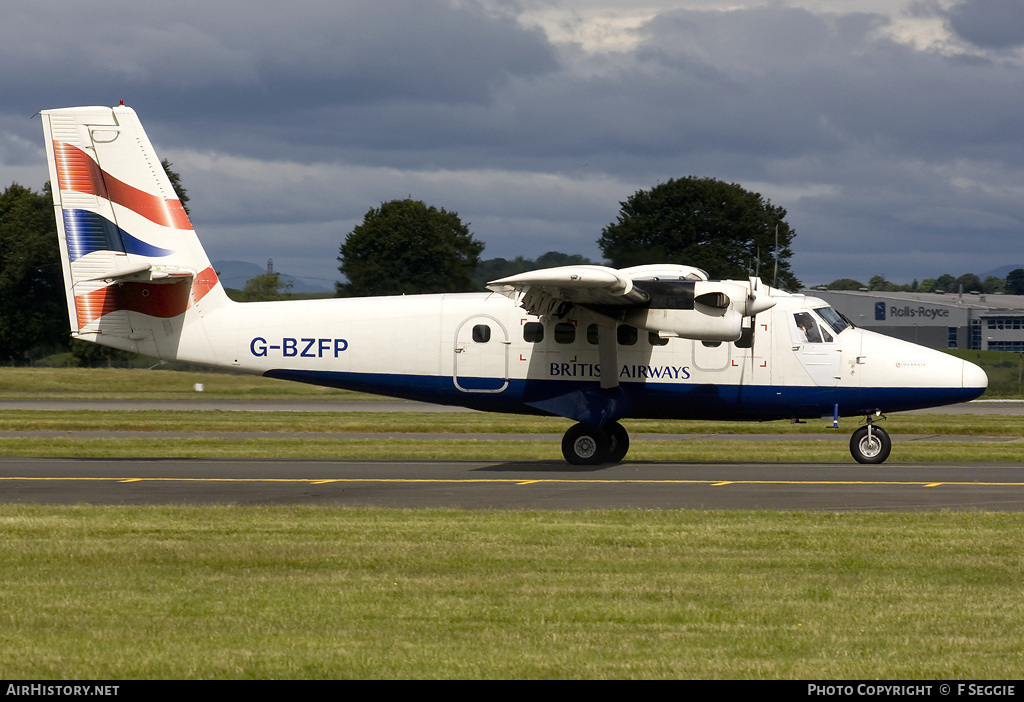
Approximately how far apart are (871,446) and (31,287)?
2672 inches

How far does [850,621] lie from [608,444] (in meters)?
13.1

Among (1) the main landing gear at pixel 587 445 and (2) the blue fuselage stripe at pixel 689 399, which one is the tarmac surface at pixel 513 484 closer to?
(1) the main landing gear at pixel 587 445

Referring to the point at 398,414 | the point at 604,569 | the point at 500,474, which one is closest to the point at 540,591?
the point at 604,569

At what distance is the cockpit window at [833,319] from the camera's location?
2127 centimetres

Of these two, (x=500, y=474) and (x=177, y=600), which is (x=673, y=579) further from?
(x=500, y=474)

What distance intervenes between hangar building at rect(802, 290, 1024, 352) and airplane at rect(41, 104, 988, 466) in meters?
72.3

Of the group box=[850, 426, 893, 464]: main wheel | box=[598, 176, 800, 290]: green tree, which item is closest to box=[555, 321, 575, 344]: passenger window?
box=[850, 426, 893, 464]: main wheel

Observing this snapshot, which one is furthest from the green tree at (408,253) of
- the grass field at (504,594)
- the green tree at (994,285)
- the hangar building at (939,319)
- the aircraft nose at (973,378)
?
the green tree at (994,285)

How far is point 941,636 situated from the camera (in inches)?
316

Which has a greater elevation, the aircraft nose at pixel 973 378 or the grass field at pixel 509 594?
the aircraft nose at pixel 973 378

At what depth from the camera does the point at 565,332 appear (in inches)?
835

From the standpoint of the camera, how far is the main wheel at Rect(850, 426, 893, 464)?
69.7 ft

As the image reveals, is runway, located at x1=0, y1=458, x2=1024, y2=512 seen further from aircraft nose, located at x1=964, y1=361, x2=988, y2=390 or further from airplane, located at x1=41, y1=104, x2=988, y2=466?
aircraft nose, located at x1=964, y1=361, x2=988, y2=390

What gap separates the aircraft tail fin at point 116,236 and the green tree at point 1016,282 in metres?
151
